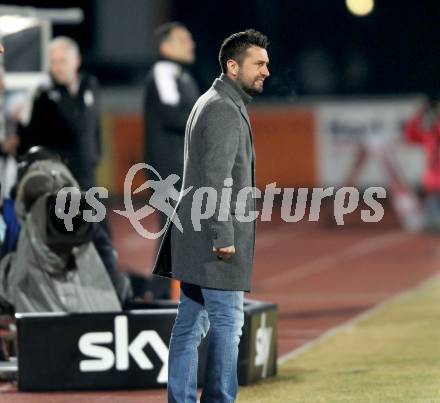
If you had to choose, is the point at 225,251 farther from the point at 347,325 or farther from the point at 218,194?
the point at 347,325

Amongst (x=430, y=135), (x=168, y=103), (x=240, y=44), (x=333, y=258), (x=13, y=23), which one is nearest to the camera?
(x=240, y=44)

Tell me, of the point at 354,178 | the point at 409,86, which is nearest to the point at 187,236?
the point at 354,178

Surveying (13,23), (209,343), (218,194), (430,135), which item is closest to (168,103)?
(13,23)

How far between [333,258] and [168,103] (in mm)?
7372

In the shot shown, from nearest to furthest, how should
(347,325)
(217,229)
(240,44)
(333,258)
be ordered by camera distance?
(217,229)
(240,44)
(347,325)
(333,258)

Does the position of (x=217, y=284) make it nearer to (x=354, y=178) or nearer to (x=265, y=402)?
(x=265, y=402)

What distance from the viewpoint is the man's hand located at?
23.7 feet

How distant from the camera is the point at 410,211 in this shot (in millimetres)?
24000

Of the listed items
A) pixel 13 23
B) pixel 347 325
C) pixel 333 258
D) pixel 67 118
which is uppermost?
pixel 13 23

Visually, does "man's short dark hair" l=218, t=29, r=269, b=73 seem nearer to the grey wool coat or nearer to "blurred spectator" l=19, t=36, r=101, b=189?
the grey wool coat

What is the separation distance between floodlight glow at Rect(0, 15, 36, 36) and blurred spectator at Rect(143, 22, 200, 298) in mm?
3667

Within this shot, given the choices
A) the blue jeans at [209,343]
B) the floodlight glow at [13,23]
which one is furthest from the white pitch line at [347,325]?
the floodlight glow at [13,23]

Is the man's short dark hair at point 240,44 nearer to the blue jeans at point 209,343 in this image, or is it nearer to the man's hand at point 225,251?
the man's hand at point 225,251

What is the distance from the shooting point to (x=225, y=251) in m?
7.24
